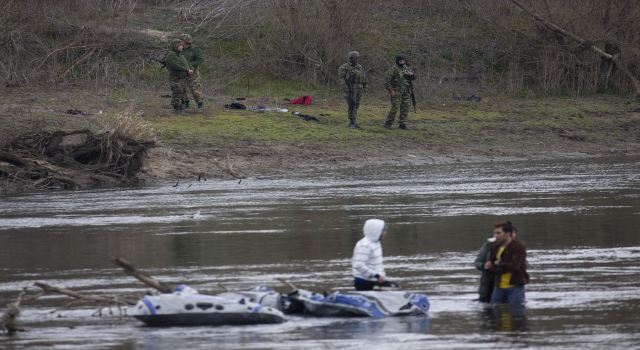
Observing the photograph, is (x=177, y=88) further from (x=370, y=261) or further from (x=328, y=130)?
(x=370, y=261)

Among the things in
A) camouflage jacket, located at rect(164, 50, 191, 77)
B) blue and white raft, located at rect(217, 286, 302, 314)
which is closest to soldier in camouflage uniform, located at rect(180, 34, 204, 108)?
camouflage jacket, located at rect(164, 50, 191, 77)

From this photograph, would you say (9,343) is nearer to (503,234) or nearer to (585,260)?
(503,234)

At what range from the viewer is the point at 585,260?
39.9 ft

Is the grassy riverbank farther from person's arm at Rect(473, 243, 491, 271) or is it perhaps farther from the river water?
person's arm at Rect(473, 243, 491, 271)

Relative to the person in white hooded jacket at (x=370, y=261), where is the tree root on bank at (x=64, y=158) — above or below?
below

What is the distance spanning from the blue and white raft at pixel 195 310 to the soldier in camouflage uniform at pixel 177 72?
17.0m

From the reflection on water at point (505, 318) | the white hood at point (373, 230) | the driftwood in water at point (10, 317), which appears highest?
the white hood at point (373, 230)

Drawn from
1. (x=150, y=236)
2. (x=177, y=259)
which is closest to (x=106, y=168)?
(x=150, y=236)

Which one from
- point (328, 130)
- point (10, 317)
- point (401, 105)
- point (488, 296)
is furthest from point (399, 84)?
point (10, 317)

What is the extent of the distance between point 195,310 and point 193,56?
709 inches

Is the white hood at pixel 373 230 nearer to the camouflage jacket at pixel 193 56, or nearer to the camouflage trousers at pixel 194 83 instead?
the camouflage trousers at pixel 194 83

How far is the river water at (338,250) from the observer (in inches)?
350

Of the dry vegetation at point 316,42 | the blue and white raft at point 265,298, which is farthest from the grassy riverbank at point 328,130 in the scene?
the blue and white raft at point 265,298

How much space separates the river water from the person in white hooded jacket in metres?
0.58
